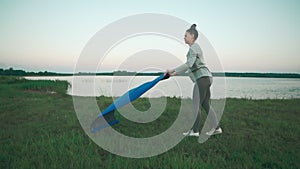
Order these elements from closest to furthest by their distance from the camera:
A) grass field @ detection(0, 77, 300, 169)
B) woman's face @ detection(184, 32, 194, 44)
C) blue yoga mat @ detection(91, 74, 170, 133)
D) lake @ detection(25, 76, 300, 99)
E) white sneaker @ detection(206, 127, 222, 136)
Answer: grass field @ detection(0, 77, 300, 169)
woman's face @ detection(184, 32, 194, 44)
white sneaker @ detection(206, 127, 222, 136)
blue yoga mat @ detection(91, 74, 170, 133)
lake @ detection(25, 76, 300, 99)

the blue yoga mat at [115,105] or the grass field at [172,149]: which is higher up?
the blue yoga mat at [115,105]

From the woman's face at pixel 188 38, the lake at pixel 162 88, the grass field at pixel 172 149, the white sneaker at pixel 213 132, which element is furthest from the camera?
the lake at pixel 162 88

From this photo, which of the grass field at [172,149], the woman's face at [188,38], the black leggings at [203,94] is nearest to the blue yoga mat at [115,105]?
the grass field at [172,149]

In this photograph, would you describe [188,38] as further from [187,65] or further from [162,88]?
[162,88]

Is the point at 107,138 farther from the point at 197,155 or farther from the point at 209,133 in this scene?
the point at 209,133

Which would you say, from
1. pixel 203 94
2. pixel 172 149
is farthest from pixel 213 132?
pixel 172 149

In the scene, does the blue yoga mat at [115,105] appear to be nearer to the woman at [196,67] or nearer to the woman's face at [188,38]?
the woman at [196,67]

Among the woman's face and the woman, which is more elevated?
the woman's face

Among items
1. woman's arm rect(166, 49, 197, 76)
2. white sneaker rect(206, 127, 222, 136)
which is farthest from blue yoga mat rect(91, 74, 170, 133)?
white sneaker rect(206, 127, 222, 136)

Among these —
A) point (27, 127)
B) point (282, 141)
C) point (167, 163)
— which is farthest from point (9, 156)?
point (282, 141)

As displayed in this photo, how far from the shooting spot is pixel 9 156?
303cm

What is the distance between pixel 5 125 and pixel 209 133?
4458 millimetres

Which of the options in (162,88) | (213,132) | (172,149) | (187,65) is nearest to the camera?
(172,149)

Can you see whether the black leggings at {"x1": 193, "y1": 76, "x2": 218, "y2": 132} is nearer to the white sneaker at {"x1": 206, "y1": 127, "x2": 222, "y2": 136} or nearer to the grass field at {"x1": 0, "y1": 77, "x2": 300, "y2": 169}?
the white sneaker at {"x1": 206, "y1": 127, "x2": 222, "y2": 136}
